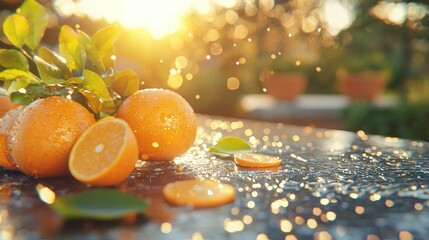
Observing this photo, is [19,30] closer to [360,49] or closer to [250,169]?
[250,169]

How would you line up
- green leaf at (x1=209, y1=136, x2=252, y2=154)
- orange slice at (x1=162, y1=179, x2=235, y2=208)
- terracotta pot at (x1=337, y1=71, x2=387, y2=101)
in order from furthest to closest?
terracotta pot at (x1=337, y1=71, x2=387, y2=101), green leaf at (x1=209, y1=136, x2=252, y2=154), orange slice at (x1=162, y1=179, x2=235, y2=208)

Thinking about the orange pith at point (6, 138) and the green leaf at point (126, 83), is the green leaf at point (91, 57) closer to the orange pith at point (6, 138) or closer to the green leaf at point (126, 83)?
the green leaf at point (126, 83)

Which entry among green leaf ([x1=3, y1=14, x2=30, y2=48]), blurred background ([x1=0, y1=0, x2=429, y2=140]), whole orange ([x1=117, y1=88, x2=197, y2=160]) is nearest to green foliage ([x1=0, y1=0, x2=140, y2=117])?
green leaf ([x1=3, y1=14, x2=30, y2=48])

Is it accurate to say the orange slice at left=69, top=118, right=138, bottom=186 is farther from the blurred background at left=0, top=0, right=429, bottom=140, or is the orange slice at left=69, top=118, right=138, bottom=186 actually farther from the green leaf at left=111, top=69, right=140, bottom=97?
the blurred background at left=0, top=0, right=429, bottom=140

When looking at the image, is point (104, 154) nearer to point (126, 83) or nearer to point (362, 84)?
point (126, 83)

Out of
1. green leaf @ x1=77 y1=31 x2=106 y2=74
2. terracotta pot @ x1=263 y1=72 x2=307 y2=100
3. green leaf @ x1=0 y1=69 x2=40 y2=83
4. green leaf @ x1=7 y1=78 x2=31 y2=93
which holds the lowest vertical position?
terracotta pot @ x1=263 y1=72 x2=307 y2=100

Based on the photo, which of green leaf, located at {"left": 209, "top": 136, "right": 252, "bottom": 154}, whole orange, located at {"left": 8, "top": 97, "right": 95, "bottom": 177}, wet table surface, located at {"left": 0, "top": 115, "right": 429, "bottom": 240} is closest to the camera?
wet table surface, located at {"left": 0, "top": 115, "right": 429, "bottom": 240}
